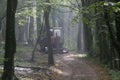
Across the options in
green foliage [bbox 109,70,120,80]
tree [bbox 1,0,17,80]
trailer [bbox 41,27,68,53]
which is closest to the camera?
tree [bbox 1,0,17,80]

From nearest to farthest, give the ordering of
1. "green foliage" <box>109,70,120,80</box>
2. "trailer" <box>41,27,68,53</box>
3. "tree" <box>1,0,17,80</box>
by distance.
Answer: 1. "tree" <box>1,0,17,80</box>
2. "green foliage" <box>109,70,120,80</box>
3. "trailer" <box>41,27,68,53</box>

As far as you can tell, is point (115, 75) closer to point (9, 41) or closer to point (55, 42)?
point (9, 41)

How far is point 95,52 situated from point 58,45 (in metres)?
9.97

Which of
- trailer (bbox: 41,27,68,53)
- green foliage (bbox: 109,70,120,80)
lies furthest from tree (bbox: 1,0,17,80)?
trailer (bbox: 41,27,68,53)

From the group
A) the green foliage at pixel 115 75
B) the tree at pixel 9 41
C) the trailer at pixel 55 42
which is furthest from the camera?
the trailer at pixel 55 42

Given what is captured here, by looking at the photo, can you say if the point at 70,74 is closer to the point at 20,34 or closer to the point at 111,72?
the point at 111,72

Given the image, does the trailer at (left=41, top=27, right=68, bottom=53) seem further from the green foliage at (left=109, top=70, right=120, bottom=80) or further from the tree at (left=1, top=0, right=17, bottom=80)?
the tree at (left=1, top=0, right=17, bottom=80)

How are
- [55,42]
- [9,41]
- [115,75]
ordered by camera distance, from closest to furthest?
[9,41] < [115,75] < [55,42]

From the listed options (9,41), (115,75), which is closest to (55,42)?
(115,75)

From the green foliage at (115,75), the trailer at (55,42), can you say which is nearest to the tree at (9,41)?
the green foliage at (115,75)

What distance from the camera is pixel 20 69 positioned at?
16.8 meters

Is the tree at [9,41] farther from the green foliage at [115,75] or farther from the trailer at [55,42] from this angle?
the trailer at [55,42]

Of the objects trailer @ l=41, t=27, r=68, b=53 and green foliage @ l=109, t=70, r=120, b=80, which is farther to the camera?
trailer @ l=41, t=27, r=68, b=53

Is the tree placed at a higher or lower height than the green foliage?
higher
